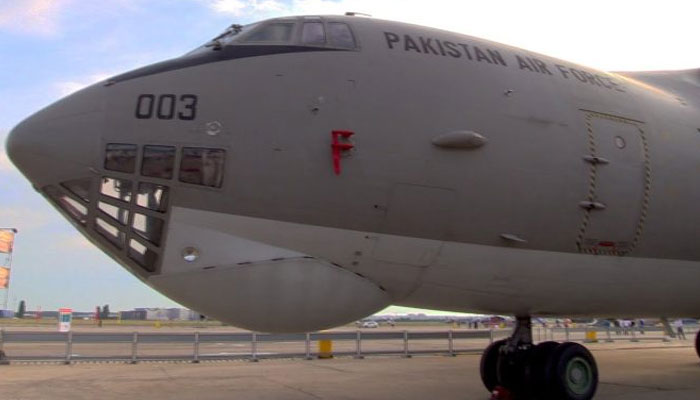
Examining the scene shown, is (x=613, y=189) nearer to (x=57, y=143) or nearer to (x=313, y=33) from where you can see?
(x=313, y=33)

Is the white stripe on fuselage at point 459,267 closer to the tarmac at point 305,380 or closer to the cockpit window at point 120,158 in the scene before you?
the cockpit window at point 120,158

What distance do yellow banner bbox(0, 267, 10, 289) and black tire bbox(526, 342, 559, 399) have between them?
62.3 ft

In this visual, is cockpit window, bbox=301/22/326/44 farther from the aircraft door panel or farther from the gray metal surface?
the aircraft door panel

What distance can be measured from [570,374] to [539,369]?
1.19 feet

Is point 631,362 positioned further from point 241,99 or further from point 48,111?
point 48,111

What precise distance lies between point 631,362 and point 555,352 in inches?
400

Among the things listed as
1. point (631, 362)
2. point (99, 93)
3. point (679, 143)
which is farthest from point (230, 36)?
point (631, 362)

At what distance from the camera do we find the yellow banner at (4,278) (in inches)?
804

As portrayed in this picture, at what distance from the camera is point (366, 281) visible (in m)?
6.08

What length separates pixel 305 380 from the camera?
11734 mm

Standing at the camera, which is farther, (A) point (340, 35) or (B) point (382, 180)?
(A) point (340, 35)

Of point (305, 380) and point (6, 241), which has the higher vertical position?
point (6, 241)

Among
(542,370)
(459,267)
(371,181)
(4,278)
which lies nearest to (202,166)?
(371,181)

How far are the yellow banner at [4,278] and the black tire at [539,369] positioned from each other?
62.3ft
